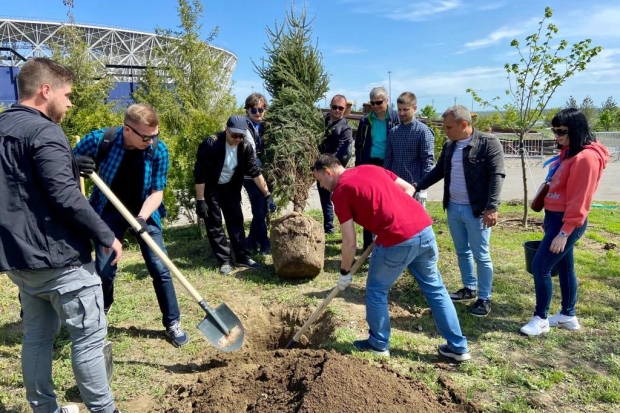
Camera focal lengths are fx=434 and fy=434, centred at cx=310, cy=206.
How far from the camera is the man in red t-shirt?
313 centimetres

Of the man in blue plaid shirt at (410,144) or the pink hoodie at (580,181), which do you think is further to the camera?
the man in blue plaid shirt at (410,144)

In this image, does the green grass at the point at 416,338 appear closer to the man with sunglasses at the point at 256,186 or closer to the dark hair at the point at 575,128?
the man with sunglasses at the point at 256,186

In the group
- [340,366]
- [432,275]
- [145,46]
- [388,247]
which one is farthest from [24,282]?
[145,46]

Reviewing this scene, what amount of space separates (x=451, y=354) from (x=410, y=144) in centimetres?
264

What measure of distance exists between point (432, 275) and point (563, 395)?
1.19 metres

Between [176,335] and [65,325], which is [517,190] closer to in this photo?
[176,335]

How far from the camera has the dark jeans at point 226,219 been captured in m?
5.69

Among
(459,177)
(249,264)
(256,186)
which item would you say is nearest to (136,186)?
(249,264)

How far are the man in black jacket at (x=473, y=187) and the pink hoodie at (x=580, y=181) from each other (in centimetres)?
54

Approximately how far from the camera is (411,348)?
3695 mm

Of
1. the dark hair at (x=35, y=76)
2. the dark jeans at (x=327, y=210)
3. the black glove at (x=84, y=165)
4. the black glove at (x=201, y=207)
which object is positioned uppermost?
the dark hair at (x=35, y=76)

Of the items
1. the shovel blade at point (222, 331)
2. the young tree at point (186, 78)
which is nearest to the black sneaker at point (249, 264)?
the shovel blade at point (222, 331)

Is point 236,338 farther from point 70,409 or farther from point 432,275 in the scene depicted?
point 432,275

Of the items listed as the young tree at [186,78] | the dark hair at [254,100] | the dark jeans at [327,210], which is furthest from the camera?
the young tree at [186,78]
